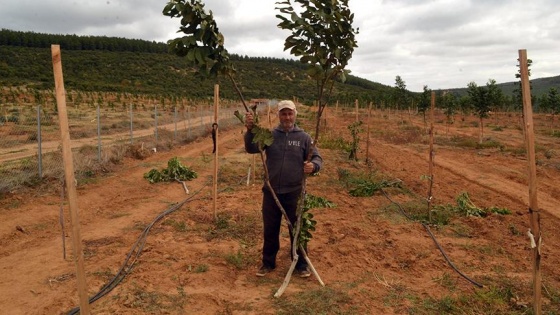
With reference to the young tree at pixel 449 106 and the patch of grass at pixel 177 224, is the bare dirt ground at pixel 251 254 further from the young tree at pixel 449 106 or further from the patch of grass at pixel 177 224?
the young tree at pixel 449 106

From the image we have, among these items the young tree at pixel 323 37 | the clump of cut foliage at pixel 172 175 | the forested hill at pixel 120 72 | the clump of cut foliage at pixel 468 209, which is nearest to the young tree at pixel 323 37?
the young tree at pixel 323 37

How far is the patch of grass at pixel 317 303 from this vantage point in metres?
3.99

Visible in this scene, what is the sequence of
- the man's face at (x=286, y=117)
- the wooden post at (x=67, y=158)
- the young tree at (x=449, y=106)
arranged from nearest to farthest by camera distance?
the wooden post at (x=67, y=158) → the man's face at (x=286, y=117) → the young tree at (x=449, y=106)

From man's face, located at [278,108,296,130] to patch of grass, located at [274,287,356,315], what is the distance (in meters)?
1.76

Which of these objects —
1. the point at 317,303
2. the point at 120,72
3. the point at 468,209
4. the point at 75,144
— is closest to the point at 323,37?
the point at 317,303

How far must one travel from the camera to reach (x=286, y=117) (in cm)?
440

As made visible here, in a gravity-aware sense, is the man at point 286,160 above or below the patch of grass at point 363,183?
above

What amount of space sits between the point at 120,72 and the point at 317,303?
195ft

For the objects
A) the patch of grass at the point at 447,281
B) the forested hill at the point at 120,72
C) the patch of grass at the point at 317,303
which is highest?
the forested hill at the point at 120,72

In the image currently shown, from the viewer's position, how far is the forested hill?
1863 inches

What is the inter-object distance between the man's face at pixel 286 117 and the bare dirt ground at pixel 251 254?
1.75 metres

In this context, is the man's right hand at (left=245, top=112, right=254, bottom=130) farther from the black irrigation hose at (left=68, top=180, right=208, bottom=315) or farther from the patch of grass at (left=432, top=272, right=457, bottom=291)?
the patch of grass at (left=432, top=272, right=457, bottom=291)

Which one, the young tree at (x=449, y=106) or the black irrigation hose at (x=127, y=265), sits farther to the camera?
the young tree at (x=449, y=106)

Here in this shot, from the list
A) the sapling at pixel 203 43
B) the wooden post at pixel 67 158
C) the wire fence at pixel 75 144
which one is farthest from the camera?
the wire fence at pixel 75 144
